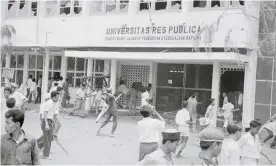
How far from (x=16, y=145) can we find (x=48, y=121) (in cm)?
485

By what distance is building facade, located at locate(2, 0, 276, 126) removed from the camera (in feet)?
52.3

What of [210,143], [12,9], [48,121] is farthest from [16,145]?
[12,9]

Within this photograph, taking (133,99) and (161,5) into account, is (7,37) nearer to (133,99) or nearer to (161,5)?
(133,99)

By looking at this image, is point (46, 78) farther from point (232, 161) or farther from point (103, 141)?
point (232, 161)

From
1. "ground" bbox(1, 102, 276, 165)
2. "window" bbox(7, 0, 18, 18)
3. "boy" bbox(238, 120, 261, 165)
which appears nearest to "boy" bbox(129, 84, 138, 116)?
"ground" bbox(1, 102, 276, 165)

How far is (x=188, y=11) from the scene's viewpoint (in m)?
17.1

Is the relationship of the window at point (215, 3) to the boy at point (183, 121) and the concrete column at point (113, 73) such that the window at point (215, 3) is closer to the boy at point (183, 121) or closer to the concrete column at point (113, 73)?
the concrete column at point (113, 73)

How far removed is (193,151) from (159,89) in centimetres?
969

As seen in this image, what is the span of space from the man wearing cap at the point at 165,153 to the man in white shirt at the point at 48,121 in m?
4.99

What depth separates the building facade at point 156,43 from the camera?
52.3 feet

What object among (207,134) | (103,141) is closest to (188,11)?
(103,141)

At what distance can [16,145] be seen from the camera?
4023mm

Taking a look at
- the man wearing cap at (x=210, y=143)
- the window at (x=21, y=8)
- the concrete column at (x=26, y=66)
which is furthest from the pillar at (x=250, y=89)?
the concrete column at (x=26, y=66)

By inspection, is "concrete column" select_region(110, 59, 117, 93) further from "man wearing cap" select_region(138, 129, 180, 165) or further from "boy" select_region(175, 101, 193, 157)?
"man wearing cap" select_region(138, 129, 180, 165)
